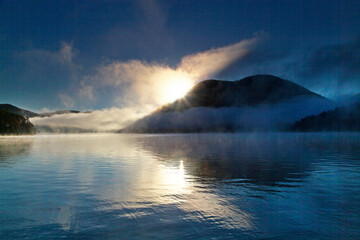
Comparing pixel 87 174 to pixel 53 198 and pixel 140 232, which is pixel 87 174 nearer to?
pixel 53 198

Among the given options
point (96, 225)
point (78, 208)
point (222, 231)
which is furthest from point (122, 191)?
point (222, 231)

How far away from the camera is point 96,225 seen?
12531mm

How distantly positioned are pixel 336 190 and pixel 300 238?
11.9 m

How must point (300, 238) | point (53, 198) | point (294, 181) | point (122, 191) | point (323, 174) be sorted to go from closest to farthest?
point (300, 238), point (53, 198), point (122, 191), point (294, 181), point (323, 174)

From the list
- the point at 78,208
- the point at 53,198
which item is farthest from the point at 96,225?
the point at 53,198

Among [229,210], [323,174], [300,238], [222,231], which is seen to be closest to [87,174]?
[229,210]

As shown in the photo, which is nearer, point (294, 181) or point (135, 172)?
point (294, 181)

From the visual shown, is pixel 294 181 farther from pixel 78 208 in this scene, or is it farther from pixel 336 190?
pixel 78 208

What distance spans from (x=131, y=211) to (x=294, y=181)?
16388 mm

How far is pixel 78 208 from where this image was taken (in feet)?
50.9

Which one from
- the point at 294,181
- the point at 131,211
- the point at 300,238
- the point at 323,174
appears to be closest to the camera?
the point at 300,238

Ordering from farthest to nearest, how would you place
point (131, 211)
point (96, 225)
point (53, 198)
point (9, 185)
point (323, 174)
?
point (323, 174), point (9, 185), point (53, 198), point (131, 211), point (96, 225)

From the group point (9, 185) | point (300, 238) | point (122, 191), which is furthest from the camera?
point (9, 185)

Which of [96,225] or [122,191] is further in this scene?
[122,191]
